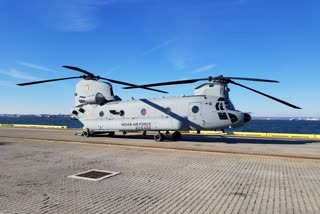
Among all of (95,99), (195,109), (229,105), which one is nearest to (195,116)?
(195,109)

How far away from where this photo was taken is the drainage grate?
391 inches

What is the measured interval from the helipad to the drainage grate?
1.07ft

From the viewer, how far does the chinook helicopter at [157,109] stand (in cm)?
2134

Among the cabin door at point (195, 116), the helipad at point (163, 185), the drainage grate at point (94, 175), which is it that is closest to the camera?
the helipad at point (163, 185)

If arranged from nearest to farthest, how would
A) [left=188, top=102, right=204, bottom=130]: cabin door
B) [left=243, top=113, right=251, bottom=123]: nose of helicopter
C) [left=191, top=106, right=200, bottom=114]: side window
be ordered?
[left=243, top=113, right=251, bottom=123]: nose of helicopter, [left=188, top=102, right=204, bottom=130]: cabin door, [left=191, top=106, right=200, bottom=114]: side window

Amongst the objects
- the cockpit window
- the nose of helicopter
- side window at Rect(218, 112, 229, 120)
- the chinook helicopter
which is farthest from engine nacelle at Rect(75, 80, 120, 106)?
the nose of helicopter

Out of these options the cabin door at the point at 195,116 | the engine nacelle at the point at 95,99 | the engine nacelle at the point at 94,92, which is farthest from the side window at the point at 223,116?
the engine nacelle at the point at 95,99

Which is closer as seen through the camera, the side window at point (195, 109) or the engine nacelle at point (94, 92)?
the side window at point (195, 109)

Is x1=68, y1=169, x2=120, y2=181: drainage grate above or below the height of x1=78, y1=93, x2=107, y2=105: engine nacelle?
below

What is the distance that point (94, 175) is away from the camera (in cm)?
1042

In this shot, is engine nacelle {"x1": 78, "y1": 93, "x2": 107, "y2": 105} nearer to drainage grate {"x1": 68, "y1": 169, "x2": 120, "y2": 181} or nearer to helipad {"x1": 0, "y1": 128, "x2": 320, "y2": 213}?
helipad {"x1": 0, "y1": 128, "x2": 320, "y2": 213}

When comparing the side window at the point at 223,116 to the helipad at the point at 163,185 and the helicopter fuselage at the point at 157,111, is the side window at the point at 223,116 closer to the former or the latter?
the helicopter fuselage at the point at 157,111

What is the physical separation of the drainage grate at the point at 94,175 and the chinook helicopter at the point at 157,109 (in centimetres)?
1129

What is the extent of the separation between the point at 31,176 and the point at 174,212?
19.7 ft
